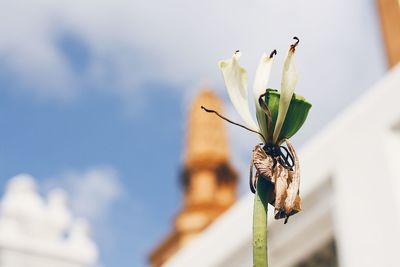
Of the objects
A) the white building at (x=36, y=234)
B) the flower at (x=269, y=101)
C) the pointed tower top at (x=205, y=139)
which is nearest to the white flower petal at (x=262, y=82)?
the flower at (x=269, y=101)

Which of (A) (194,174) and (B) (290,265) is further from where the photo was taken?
(A) (194,174)

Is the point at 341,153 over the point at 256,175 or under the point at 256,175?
over

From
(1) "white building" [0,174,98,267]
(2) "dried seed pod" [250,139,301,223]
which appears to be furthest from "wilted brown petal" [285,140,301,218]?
(1) "white building" [0,174,98,267]

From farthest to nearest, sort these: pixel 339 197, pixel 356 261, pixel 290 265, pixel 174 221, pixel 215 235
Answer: pixel 174 221 → pixel 215 235 → pixel 290 265 → pixel 339 197 → pixel 356 261

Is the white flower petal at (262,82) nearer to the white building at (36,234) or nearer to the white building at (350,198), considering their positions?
the white building at (350,198)

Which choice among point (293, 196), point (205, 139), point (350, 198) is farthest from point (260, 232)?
point (205, 139)

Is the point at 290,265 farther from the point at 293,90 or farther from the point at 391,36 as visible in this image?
the point at 293,90

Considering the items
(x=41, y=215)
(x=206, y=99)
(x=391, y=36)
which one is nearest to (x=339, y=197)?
(x=391, y=36)
